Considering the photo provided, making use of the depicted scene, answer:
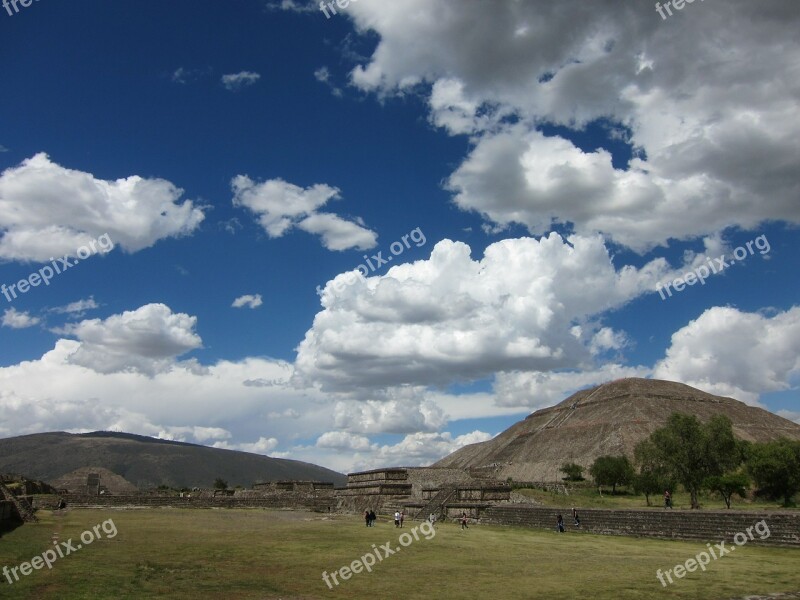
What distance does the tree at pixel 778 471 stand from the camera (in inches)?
1866

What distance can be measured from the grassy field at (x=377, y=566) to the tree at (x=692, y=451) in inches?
630

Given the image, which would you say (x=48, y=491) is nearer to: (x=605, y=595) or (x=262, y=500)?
(x=262, y=500)

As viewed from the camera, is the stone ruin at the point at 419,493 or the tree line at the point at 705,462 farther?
the tree line at the point at 705,462

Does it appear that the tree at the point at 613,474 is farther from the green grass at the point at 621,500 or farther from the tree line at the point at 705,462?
the tree line at the point at 705,462

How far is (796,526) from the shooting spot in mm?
19891

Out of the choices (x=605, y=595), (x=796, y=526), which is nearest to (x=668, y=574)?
(x=605, y=595)

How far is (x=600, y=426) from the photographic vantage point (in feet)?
305

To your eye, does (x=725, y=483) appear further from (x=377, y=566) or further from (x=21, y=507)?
(x=21, y=507)

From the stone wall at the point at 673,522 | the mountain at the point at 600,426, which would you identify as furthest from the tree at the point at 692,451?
the mountain at the point at 600,426

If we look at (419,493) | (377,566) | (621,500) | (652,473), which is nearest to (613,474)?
(621,500)

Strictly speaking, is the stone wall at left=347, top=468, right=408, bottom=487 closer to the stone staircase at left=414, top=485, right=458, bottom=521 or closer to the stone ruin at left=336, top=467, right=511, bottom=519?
the stone ruin at left=336, top=467, right=511, bottom=519

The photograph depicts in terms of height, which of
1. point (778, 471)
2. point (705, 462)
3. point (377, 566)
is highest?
point (705, 462)

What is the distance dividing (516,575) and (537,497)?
99.1 feet

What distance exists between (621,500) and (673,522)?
29440 millimetres
